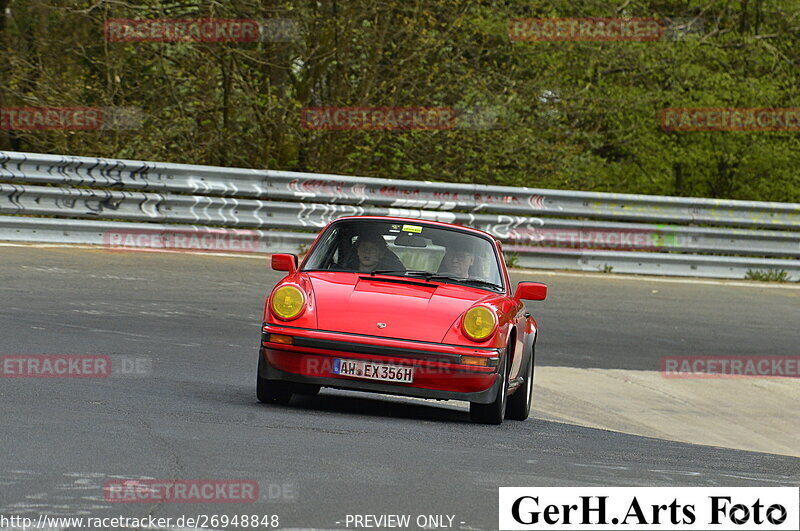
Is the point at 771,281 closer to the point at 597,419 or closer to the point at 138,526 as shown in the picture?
the point at 597,419

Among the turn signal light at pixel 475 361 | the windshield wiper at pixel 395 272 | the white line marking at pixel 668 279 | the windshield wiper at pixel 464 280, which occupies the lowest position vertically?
the white line marking at pixel 668 279

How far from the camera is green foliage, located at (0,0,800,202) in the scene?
2073 cm

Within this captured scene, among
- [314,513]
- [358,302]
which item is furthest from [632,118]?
[314,513]

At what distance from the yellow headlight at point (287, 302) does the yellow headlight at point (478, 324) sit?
0.98 m

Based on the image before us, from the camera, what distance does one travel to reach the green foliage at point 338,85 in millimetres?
20734

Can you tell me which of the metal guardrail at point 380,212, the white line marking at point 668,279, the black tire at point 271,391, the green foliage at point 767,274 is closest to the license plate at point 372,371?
the black tire at point 271,391

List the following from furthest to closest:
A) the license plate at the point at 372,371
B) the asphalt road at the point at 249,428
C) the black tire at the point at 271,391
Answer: the black tire at the point at 271,391 → the license plate at the point at 372,371 → the asphalt road at the point at 249,428

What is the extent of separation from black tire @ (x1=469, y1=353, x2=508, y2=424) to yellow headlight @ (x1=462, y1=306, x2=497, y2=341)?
27cm

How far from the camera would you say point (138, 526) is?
513 cm

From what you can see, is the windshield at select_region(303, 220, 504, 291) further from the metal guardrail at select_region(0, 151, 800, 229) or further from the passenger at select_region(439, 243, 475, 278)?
the metal guardrail at select_region(0, 151, 800, 229)

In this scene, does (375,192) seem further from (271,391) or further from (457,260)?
(271,391)

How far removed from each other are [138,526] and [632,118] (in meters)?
20.6

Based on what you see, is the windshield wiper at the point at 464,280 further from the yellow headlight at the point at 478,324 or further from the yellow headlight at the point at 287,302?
the yellow headlight at the point at 287,302

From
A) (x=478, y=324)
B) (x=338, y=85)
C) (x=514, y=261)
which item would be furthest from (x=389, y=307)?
(x=338, y=85)
